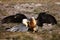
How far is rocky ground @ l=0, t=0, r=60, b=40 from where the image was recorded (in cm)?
403

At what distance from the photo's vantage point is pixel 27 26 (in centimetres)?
442

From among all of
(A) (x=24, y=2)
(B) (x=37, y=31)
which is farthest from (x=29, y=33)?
(A) (x=24, y=2)

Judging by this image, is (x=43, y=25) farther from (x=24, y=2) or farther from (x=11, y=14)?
(x=24, y=2)

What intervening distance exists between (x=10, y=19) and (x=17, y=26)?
455 millimetres

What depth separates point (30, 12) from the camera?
218 inches

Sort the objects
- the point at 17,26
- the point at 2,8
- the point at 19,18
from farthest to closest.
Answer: the point at 2,8 → the point at 19,18 → the point at 17,26

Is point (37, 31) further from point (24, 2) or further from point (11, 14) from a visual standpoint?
point (24, 2)

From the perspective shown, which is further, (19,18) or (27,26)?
(19,18)

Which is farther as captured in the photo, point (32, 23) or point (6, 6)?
point (6, 6)

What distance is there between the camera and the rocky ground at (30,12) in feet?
13.2

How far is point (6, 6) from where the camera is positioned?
6.02 metres

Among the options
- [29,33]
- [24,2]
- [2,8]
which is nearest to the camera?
[29,33]

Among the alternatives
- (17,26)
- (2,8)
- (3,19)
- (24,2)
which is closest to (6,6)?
(2,8)

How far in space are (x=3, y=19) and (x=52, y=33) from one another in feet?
4.63
